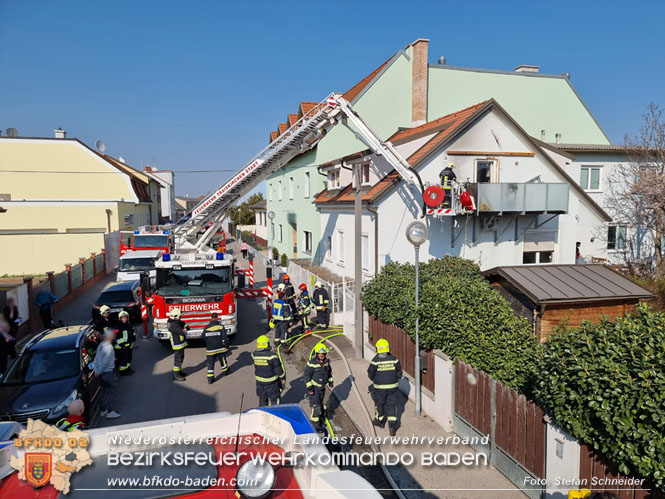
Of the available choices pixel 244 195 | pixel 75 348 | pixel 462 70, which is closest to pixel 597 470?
pixel 75 348

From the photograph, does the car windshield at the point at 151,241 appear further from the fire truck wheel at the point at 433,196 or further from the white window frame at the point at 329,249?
the fire truck wheel at the point at 433,196

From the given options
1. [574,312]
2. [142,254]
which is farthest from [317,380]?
[142,254]

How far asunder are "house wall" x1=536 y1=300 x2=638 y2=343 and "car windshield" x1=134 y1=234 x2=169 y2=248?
19.0m

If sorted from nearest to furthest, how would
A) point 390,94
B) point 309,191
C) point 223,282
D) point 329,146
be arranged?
point 223,282 < point 390,94 < point 329,146 < point 309,191

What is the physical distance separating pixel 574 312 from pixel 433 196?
5096 millimetres

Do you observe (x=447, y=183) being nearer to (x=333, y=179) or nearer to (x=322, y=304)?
(x=322, y=304)

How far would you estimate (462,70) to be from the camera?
2223 centimetres

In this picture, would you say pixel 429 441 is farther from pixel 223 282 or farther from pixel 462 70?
pixel 462 70

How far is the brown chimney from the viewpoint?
20672 mm

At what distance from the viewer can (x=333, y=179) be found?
72.3ft

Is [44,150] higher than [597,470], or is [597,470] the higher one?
[44,150]

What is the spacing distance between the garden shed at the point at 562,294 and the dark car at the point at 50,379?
30.5ft

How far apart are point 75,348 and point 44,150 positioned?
2856 centimetres

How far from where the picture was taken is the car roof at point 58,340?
28.2ft
